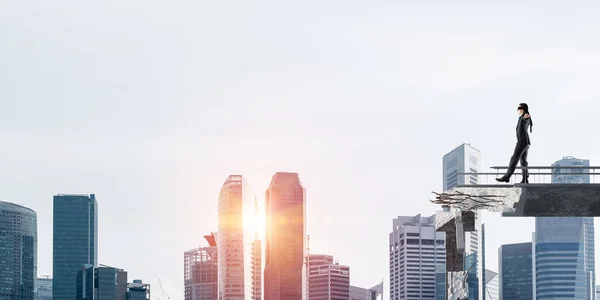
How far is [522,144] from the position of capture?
119 ft

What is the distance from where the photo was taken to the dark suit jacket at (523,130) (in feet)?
117

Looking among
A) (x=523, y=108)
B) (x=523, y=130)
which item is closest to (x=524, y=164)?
(x=523, y=130)

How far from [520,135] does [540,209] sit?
209 centimetres

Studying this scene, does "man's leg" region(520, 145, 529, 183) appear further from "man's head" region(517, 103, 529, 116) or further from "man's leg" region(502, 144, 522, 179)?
"man's head" region(517, 103, 529, 116)

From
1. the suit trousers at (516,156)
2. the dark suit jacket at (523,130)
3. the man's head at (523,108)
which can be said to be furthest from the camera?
the suit trousers at (516,156)

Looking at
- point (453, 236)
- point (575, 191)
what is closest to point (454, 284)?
point (453, 236)

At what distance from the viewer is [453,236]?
39.0m

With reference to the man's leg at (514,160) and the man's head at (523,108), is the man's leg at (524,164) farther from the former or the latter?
the man's head at (523,108)

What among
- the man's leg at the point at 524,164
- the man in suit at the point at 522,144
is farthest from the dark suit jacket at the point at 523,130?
the man's leg at the point at 524,164

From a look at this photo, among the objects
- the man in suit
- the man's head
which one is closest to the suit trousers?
the man in suit

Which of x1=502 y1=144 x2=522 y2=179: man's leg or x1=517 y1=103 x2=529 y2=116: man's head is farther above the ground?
x1=517 y1=103 x2=529 y2=116: man's head

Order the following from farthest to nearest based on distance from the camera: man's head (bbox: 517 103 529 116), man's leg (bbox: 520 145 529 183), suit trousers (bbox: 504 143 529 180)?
man's leg (bbox: 520 145 529 183)
suit trousers (bbox: 504 143 529 180)
man's head (bbox: 517 103 529 116)

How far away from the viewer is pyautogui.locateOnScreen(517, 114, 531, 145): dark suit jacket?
35.6 metres

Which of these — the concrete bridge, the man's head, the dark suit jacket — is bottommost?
the concrete bridge
